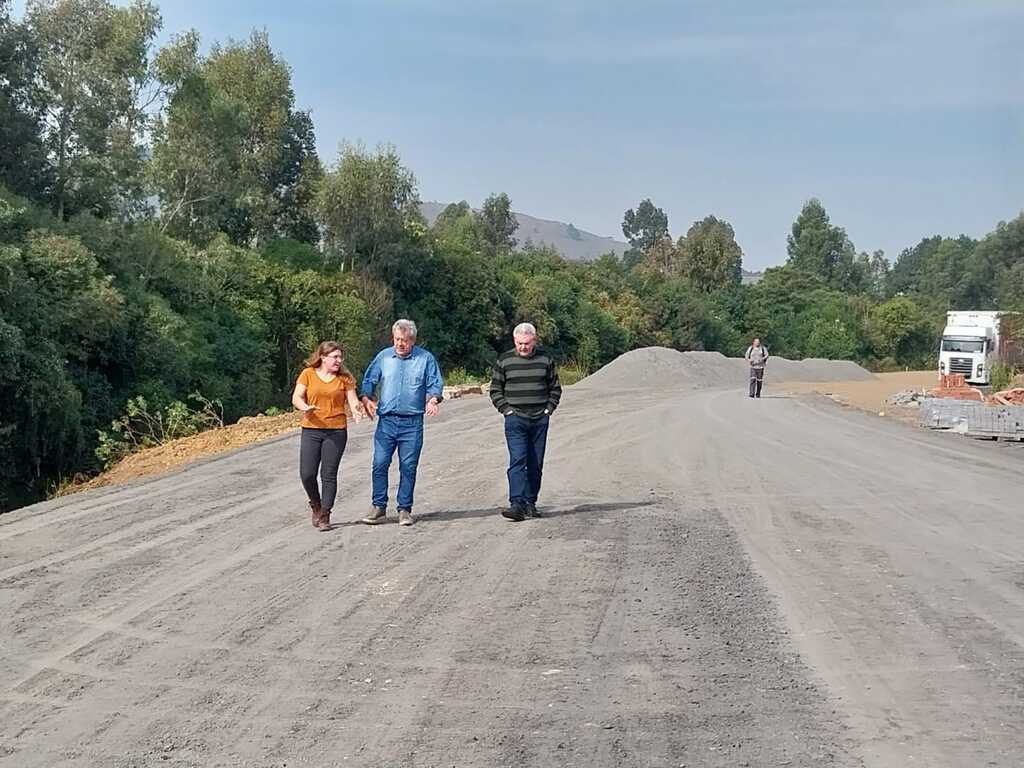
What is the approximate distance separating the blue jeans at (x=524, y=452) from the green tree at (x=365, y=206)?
151 ft

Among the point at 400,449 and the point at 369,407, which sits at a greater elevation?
the point at 369,407

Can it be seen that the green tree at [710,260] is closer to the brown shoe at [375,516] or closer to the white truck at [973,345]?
the white truck at [973,345]

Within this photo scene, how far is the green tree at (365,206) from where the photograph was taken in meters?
55.4

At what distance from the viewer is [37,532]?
1079cm


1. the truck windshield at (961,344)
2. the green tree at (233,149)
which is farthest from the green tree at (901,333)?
the green tree at (233,149)

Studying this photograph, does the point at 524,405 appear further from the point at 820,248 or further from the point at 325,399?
the point at 820,248

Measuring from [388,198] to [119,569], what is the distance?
4908 cm

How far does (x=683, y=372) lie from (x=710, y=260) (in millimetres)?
57200

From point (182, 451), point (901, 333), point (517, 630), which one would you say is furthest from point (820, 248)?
point (517, 630)

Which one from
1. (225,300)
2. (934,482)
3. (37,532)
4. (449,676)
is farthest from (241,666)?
(225,300)

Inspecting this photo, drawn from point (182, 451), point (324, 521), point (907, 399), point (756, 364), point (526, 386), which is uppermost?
point (526, 386)

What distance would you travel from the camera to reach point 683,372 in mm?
53938

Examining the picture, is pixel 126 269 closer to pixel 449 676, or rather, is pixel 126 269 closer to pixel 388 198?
pixel 388 198

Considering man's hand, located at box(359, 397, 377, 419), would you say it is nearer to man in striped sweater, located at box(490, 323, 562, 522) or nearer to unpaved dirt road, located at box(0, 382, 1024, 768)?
unpaved dirt road, located at box(0, 382, 1024, 768)
